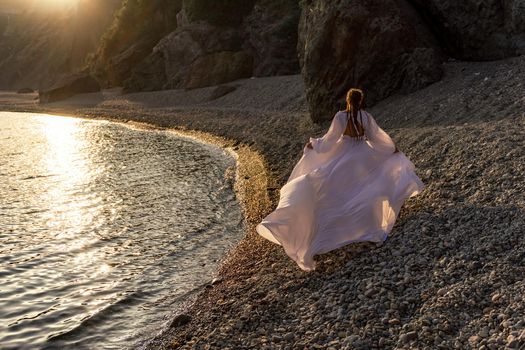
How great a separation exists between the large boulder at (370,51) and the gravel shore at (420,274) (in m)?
5.25

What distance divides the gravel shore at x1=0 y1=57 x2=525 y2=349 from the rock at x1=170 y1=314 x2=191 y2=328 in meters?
0.02

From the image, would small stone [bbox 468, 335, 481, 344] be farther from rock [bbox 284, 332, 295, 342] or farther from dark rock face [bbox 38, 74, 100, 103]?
dark rock face [bbox 38, 74, 100, 103]

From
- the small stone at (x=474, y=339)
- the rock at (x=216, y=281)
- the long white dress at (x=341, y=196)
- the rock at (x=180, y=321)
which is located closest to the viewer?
the small stone at (x=474, y=339)

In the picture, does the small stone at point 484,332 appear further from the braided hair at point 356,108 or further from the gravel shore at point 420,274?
the braided hair at point 356,108

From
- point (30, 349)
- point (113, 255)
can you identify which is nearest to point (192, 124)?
point (113, 255)

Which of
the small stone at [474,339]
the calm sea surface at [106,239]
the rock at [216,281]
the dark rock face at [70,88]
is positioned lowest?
the dark rock face at [70,88]

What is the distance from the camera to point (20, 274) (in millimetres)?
10672

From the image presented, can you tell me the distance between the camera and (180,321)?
8391mm

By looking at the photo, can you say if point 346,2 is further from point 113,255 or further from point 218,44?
point 218,44

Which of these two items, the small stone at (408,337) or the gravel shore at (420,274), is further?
the gravel shore at (420,274)

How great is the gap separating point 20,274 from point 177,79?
3717 centimetres

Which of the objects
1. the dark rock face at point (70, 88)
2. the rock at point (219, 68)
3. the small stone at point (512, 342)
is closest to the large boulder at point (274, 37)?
the rock at point (219, 68)

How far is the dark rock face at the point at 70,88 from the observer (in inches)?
2211

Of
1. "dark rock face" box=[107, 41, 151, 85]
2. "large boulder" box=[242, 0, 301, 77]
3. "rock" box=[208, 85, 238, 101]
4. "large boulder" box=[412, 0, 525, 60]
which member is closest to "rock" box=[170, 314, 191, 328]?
"large boulder" box=[412, 0, 525, 60]
